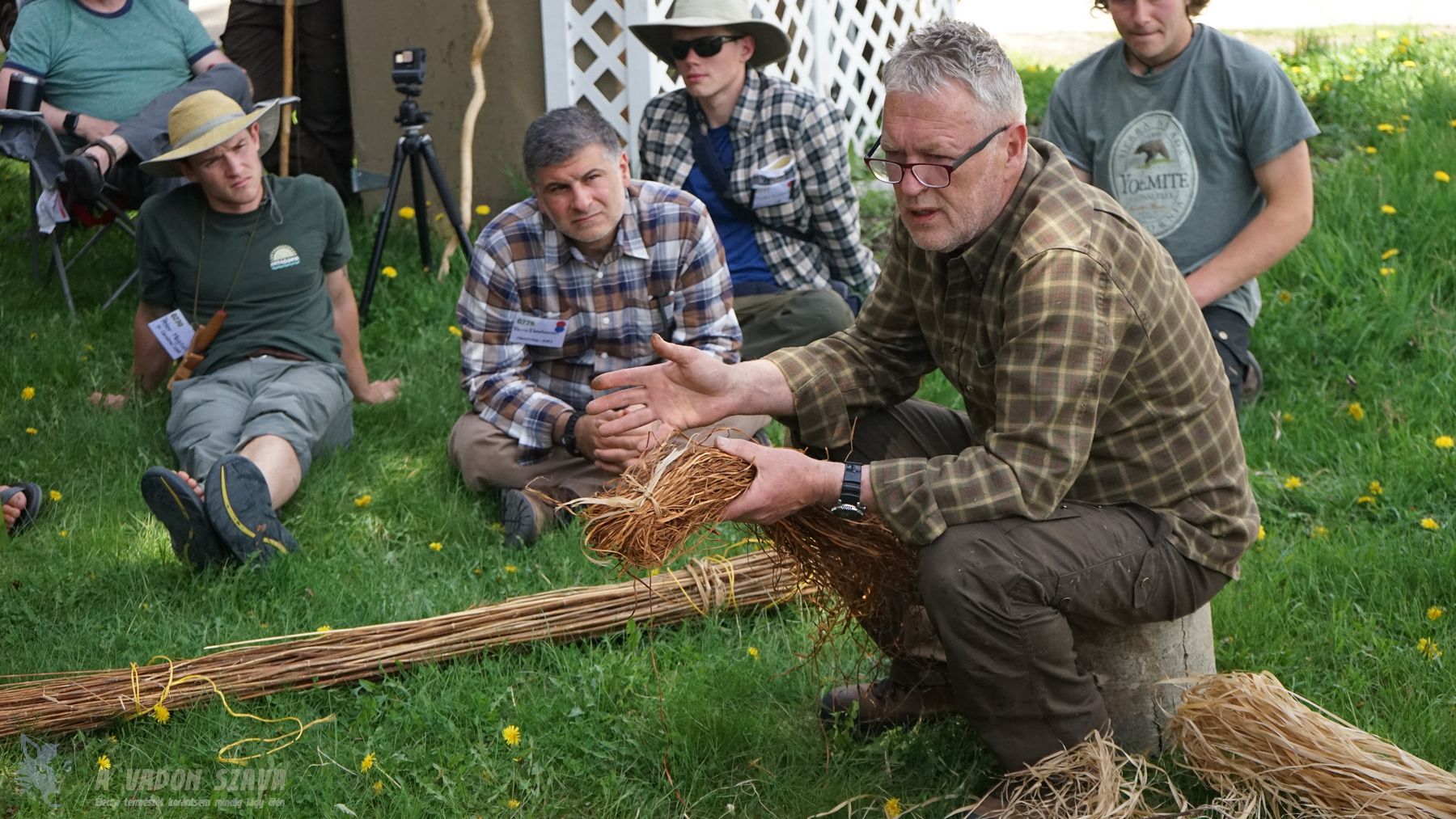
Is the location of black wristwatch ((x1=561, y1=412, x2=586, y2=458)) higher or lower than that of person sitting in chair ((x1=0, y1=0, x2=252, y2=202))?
lower

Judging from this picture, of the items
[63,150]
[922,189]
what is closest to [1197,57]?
[922,189]

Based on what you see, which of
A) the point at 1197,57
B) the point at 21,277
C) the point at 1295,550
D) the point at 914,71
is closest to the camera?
the point at 914,71

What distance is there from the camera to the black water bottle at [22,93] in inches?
230

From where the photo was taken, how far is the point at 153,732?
3348 mm

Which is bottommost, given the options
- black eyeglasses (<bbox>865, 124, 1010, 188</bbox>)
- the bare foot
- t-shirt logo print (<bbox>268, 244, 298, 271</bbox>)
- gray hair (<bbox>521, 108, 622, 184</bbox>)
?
the bare foot

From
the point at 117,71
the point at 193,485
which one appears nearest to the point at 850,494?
the point at 193,485

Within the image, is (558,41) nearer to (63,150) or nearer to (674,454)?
(63,150)

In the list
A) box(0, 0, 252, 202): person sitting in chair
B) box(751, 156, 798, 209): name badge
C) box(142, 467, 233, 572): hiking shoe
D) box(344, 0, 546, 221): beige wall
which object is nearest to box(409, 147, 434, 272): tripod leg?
box(344, 0, 546, 221): beige wall

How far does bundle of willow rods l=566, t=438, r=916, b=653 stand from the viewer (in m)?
2.77

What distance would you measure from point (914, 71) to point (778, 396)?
837 millimetres

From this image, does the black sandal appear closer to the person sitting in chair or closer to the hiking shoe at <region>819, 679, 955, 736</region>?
the person sitting in chair

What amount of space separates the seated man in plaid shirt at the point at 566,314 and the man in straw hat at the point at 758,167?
0.73 metres

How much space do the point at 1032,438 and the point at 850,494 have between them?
0.38 metres

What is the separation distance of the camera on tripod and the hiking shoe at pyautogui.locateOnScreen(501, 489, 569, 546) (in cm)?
239
